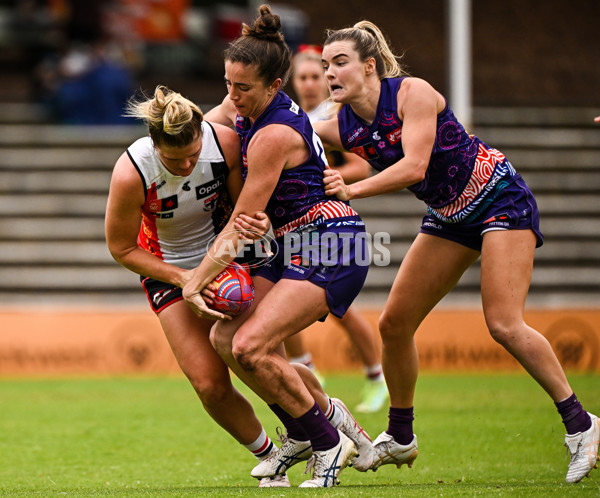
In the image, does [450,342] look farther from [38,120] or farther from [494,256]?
[38,120]

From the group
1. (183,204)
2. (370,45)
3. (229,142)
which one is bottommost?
(183,204)

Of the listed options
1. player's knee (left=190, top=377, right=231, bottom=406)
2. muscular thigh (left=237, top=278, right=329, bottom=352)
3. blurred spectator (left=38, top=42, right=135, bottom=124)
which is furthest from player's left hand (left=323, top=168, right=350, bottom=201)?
blurred spectator (left=38, top=42, right=135, bottom=124)

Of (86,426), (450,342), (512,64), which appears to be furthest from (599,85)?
(86,426)

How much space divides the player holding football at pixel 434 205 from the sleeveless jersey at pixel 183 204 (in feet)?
1.93

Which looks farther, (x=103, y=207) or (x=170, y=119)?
(x=103, y=207)

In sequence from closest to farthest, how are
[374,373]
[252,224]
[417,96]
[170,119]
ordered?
[170,119], [252,224], [417,96], [374,373]

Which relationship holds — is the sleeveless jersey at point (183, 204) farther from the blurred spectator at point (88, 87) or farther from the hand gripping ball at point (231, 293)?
the blurred spectator at point (88, 87)

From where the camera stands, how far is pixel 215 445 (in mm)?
6020

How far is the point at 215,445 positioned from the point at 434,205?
7.39 feet

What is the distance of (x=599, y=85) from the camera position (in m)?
15.9

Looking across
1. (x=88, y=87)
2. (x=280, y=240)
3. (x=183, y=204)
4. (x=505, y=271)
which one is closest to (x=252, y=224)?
(x=280, y=240)

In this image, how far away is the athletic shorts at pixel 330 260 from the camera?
4.44m

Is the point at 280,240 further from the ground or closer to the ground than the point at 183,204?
closer to the ground

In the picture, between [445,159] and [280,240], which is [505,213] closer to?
[445,159]
